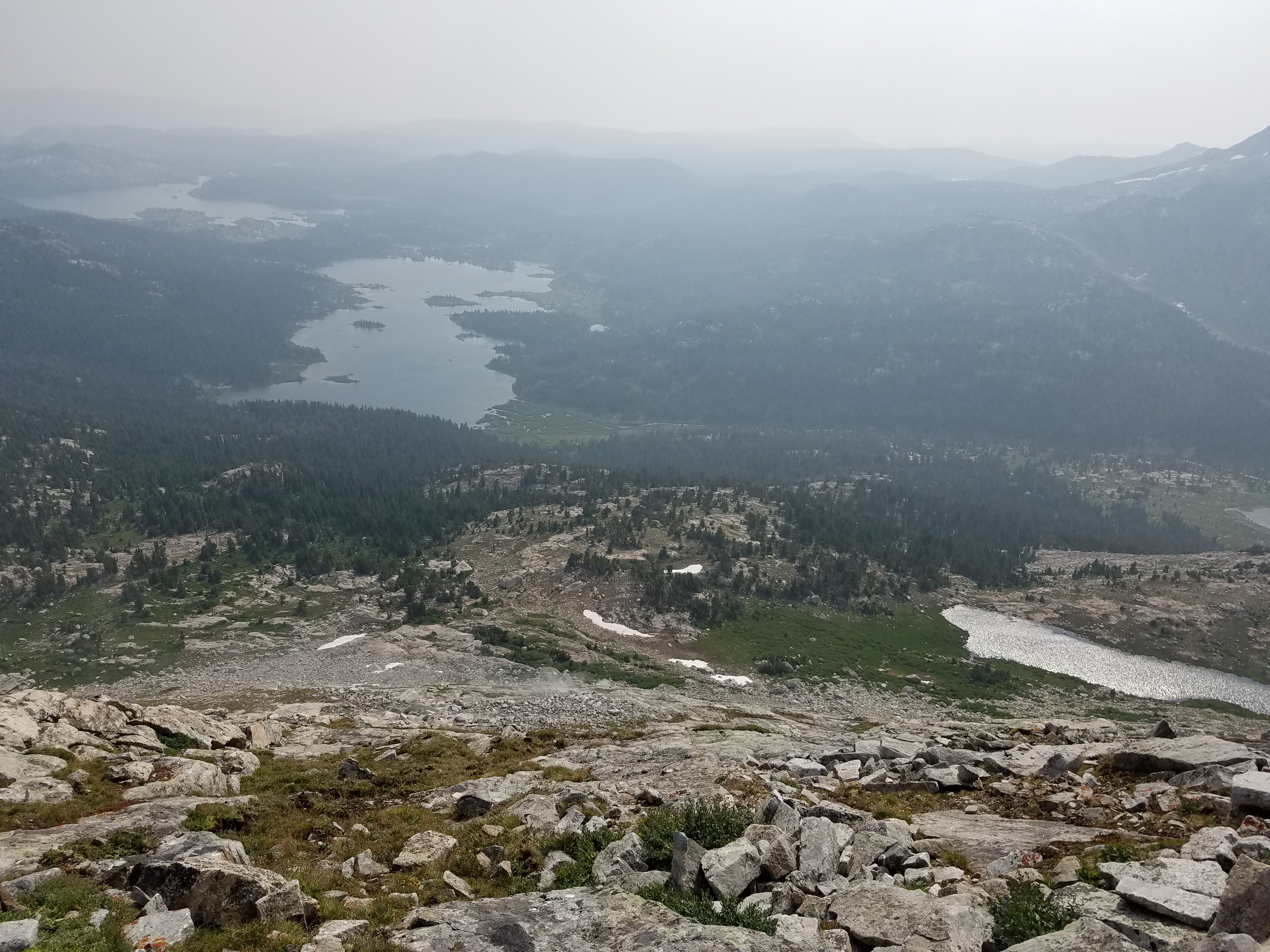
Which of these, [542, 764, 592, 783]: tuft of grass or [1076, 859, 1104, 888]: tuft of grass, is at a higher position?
[1076, 859, 1104, 888]: tuft of grass

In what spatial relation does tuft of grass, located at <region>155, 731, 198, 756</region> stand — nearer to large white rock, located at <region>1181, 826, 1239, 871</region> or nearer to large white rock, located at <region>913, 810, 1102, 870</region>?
large white rock, located at <region>913, 810, 1102, 870</region>

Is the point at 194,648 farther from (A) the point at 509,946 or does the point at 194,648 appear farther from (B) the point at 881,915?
(B) the point at 881,915

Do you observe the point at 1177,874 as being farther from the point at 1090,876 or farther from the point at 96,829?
the point at 96,829

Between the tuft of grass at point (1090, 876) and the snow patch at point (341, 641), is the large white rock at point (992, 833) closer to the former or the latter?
the tuft of grass at point (1090, 876)

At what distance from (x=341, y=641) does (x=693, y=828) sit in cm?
7003

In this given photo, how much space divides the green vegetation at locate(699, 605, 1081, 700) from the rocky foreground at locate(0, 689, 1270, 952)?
159ft

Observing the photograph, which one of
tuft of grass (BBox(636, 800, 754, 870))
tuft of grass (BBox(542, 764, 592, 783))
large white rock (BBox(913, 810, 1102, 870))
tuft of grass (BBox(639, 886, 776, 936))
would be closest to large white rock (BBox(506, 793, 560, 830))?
tuft of grass (BBox(542, 764, 592, 783))

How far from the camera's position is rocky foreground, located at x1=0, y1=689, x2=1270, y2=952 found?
14.8 meters

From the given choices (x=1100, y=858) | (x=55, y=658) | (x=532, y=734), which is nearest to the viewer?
(x=1100, y=858)

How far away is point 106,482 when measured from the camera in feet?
504

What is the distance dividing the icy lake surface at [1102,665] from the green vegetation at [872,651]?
4311 millimetres

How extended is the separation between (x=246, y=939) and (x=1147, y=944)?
18.6 meters

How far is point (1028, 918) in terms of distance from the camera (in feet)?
46.9

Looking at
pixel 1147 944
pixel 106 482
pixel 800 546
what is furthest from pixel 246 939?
pixel 106 482
